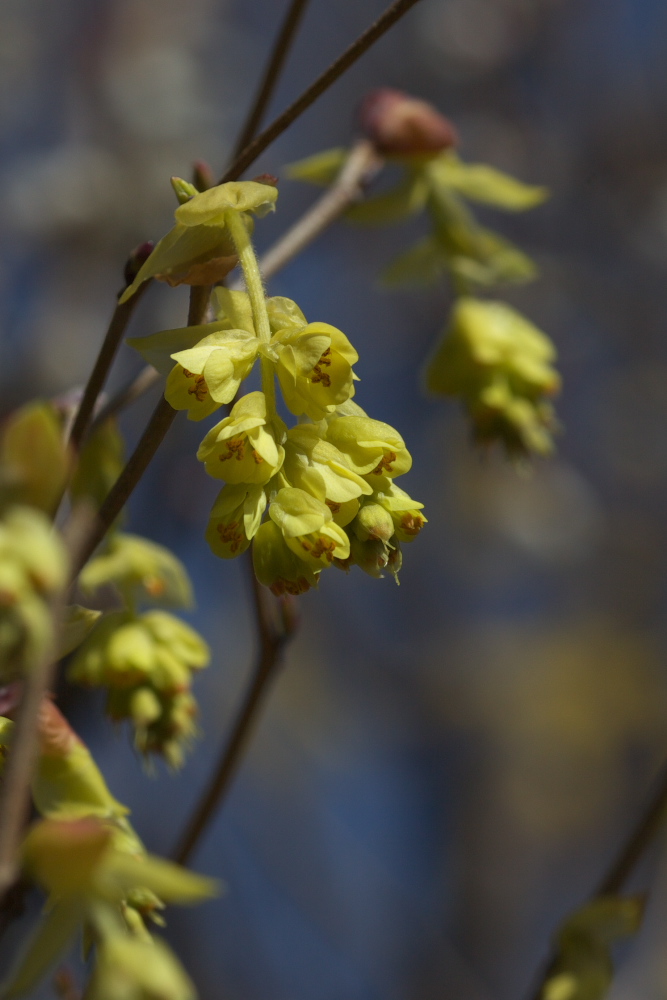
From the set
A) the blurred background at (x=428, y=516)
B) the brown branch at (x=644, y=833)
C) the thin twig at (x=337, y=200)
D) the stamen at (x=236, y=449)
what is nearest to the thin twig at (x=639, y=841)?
the brown branch at (x=644, y=833)

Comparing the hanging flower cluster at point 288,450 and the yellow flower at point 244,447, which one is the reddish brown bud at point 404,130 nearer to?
the hanging flower cluster at point 288,450

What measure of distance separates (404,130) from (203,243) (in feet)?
3.21

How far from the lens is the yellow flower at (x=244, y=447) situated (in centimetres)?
95

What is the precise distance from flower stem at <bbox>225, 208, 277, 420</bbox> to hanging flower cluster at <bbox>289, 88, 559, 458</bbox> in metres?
0.78

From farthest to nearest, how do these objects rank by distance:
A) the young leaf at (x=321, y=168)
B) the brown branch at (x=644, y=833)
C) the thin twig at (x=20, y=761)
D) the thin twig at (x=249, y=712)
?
1. the young leaf at (x=321, y=168)
2. the thin twig at (x=249, y=712)
3. the brown branch at (x=644, y=833)
4. the thin twig at (x=20, y=761)

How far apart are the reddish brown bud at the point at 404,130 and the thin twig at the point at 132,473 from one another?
108 centimetres

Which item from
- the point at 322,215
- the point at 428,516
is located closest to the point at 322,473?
the point at 322,215

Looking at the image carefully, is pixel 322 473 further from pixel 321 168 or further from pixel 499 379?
pixel 321 168

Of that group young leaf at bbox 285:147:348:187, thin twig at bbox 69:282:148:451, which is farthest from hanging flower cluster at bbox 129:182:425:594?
young leaf at bbox 285:147:348:187

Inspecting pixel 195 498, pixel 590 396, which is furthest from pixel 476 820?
pixel 195 498

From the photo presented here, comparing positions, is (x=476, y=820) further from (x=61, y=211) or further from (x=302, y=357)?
(x=302, y=357)

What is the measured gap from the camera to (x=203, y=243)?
108 centimetres

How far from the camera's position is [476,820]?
6980 millimetres

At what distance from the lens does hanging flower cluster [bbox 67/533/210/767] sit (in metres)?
1.49
